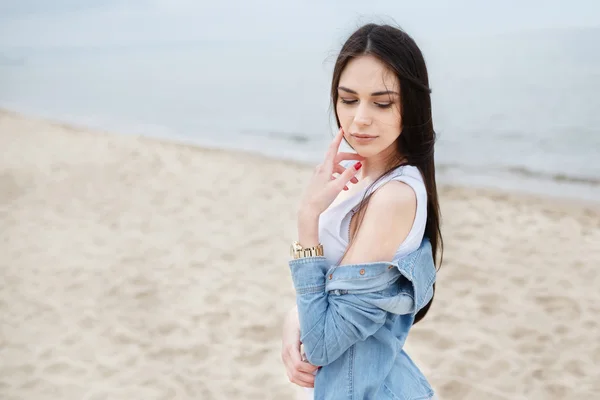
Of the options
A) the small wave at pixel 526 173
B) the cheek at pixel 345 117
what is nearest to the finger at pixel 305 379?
the cheek at pixel 345 117

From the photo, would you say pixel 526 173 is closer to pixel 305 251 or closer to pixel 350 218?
pixel 350 218

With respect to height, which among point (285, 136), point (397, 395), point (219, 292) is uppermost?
point (397, 395)

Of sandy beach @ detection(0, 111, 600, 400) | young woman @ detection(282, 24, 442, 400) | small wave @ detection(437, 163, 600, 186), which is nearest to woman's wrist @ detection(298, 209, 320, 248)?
young woman @ detection(282, 24, 442, 400)

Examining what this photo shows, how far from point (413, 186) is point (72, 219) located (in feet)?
20.4

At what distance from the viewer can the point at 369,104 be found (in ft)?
4.67

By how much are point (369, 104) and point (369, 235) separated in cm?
31

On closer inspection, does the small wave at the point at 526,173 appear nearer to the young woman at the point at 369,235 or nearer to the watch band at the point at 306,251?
the young woman at the point at 369,235

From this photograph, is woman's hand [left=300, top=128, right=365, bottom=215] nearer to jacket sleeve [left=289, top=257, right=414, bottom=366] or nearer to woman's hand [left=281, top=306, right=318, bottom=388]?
jacket sleeve [left=289, top=257, right=414, bottom=366]

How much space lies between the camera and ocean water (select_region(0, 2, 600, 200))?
10492 mm

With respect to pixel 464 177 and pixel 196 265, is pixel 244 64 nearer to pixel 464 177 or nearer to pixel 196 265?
pixel 464 177

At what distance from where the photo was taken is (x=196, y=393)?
3775 mm

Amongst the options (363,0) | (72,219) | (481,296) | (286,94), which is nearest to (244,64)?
(363,0)

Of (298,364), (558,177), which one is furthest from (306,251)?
(558,177)

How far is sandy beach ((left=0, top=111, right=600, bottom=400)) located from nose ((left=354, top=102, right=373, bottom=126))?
105 inches
